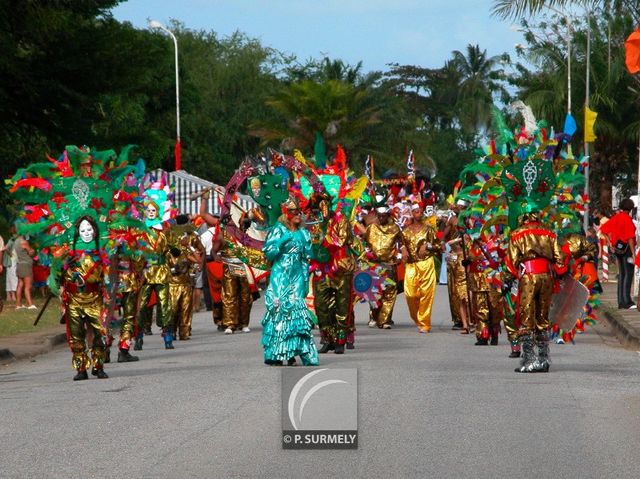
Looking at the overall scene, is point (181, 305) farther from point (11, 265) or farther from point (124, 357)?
point (11, 265)

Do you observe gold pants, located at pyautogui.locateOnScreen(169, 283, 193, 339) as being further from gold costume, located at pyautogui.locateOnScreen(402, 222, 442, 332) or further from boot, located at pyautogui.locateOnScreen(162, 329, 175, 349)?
gold costume, located at pyautogui.locateOnScreen(402, 222, 442, 332)

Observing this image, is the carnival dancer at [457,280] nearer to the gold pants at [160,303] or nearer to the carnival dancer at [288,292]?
the gold pants at [160,303]

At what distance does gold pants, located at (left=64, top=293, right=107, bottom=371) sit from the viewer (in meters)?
14.9

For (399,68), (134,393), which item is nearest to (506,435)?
(134,393)

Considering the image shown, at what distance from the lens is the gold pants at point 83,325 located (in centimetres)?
1489

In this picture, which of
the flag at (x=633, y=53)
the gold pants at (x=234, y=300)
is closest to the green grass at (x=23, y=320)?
the gold pants at (x=234, y=300)

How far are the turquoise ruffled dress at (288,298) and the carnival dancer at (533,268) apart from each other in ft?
7.24

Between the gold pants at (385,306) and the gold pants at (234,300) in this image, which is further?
the gold pants at (385,306)

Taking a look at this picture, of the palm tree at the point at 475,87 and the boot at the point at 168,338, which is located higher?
the palm tree at the point at 475,87

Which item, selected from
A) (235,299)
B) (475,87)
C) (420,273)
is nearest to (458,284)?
(420,273)

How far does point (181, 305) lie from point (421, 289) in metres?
3.96

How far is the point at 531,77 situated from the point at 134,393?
4625 cm

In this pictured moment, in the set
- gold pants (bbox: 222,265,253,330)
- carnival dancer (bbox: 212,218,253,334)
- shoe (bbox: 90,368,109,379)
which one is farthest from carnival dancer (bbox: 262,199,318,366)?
gold pants (bbox: 222,265,253,330)

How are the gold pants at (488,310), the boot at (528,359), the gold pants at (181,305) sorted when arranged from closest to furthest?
the boot at (528,359), the gold pants at (488,310), the gold pants at (181,305)
